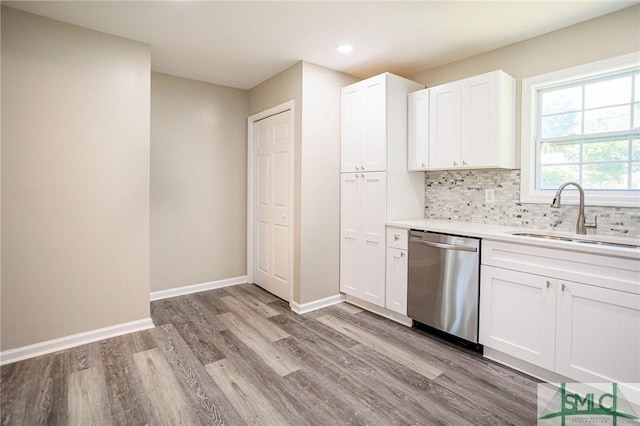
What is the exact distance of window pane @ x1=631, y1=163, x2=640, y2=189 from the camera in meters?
2.31

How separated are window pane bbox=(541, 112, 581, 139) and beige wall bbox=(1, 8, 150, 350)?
11.0 feet

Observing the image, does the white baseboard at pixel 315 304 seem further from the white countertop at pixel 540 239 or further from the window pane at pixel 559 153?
the window pane at pixel 559 153

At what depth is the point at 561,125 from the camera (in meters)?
2.66

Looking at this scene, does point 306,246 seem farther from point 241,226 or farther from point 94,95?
point 94,95

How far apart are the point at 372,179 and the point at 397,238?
625 mm

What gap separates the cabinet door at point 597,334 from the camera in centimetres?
181

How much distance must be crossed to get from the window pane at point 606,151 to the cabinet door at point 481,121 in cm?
63

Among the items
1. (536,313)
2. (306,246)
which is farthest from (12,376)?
(536,313)

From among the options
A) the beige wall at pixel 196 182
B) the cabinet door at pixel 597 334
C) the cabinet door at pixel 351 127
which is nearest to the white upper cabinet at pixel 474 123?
the cabinet door at pixel 351 127

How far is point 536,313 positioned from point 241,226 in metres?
3.29

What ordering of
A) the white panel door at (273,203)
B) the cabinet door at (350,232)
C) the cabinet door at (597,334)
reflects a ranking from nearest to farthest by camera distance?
1. the cabinet door at (597,334)
2. the cabinet door at (350,232)
3. the white panel door at (273,203)

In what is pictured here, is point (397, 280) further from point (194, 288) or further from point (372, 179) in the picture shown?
point (194, 288)

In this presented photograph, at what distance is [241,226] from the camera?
4.33m

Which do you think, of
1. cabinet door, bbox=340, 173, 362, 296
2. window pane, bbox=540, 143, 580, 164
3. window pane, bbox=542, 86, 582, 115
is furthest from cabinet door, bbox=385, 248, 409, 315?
window pane, bbox=542, 86, 582, 115
